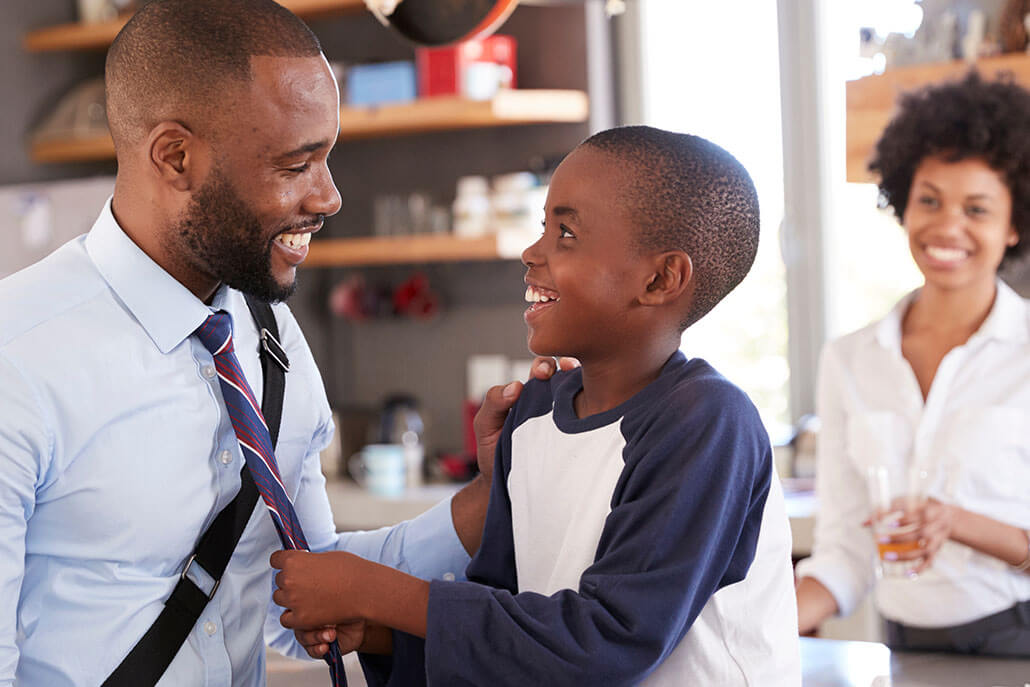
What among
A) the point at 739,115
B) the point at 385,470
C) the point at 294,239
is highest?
the point at 739,115

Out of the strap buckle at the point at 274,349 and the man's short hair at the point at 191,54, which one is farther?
the strap buckle at the point at 274,349

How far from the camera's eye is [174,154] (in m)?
1.18

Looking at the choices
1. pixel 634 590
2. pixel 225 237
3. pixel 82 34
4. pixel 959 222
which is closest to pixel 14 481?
pixel 225 237

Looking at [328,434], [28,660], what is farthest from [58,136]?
[28,660]

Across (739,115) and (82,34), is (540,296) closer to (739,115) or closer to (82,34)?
(739,115)

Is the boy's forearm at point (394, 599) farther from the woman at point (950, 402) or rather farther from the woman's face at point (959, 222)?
the woman's face at point (959, 222)

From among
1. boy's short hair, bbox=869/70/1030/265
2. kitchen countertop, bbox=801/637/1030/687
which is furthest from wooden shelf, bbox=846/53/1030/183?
kitchen countertop, bbox=801/637/1030/687

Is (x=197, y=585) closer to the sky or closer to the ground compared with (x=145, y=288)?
closer to the ground

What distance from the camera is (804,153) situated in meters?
3.55

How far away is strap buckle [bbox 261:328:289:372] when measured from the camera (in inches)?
51.4

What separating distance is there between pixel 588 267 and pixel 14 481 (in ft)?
1.86

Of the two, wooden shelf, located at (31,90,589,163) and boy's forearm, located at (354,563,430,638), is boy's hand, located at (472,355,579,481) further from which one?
wooden shelf, located at (31,90,589,163)

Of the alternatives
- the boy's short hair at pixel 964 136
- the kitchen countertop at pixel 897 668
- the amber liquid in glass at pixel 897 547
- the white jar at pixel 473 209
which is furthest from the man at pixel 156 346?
the white jar at pixel 473 209

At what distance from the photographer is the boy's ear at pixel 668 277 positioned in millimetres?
1147
